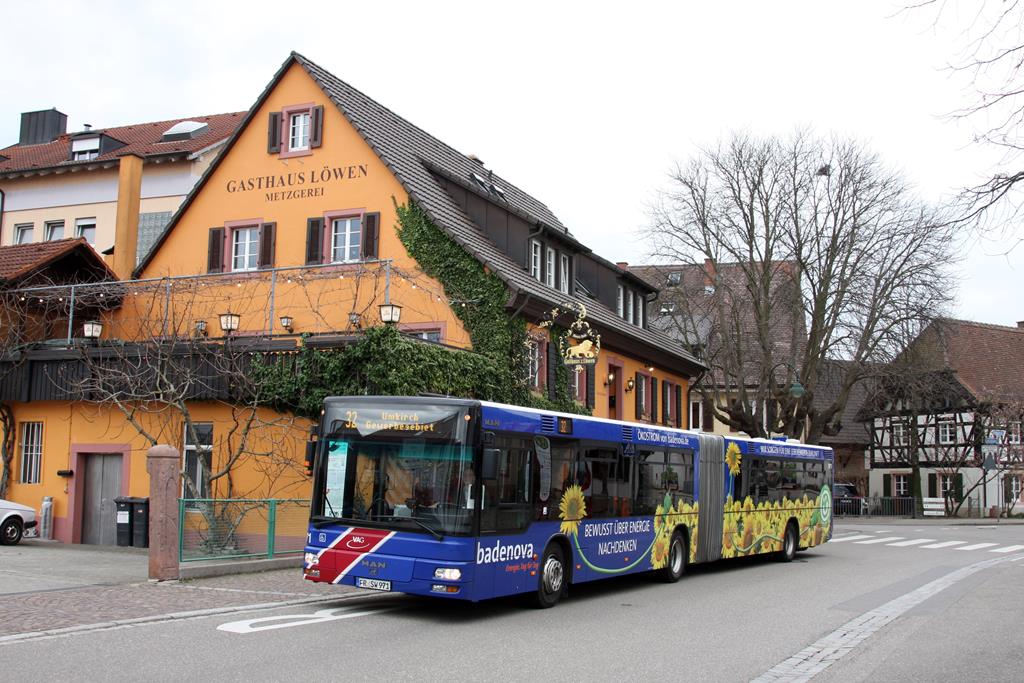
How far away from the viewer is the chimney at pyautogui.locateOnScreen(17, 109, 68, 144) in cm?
5000

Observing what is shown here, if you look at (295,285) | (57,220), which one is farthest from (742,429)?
(57,220)

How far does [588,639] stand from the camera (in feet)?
36.5

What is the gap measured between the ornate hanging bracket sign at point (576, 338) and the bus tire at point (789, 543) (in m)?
5.88

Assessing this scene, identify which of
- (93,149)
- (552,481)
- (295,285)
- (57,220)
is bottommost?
(552,481)

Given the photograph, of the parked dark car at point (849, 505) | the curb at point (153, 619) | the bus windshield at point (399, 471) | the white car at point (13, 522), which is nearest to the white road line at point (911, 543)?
the curb at point (153, 619)

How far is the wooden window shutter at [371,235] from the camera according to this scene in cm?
2466

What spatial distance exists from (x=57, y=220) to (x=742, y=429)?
94.0 feet

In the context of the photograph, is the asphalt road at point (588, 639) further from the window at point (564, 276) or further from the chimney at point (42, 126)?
the chimney at point (42, 126)

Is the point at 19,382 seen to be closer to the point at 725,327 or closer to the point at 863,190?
the point at 725,327

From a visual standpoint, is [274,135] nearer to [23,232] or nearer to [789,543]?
[789,543]

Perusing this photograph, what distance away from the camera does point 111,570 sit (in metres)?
17.1

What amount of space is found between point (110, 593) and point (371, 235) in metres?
12.4

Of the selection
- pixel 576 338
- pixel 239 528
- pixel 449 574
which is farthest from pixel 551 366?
pixel 449 574

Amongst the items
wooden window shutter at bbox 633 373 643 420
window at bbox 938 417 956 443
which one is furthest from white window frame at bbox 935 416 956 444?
wooden window shutter at bbox 633 373 643 420
